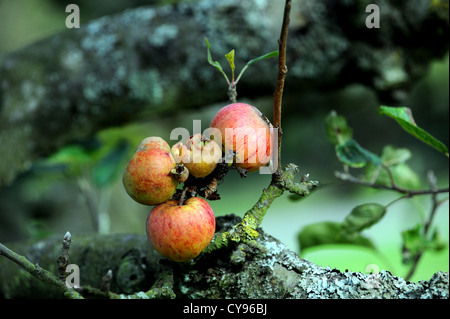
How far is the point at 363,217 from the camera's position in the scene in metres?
0.70

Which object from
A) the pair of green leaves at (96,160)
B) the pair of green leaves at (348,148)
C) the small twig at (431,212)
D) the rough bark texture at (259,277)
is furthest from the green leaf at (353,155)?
the pair of green leaves at (96,160)

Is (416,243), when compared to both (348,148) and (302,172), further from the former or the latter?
(302,172)

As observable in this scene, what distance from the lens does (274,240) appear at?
20.5 inches

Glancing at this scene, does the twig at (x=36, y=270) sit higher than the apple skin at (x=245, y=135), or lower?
lower

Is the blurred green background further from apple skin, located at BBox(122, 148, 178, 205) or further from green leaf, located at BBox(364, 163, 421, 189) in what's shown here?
apple skin, located at BBox(122, 148, 178, 205)

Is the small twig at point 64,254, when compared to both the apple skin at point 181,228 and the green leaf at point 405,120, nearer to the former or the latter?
the apple skin at point 181,228

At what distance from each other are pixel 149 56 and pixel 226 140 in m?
0.57

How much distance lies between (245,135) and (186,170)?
0.07 m

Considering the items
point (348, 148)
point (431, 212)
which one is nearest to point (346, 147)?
point (348, 148)

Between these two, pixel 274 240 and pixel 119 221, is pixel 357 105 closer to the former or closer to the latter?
pixel 119 221

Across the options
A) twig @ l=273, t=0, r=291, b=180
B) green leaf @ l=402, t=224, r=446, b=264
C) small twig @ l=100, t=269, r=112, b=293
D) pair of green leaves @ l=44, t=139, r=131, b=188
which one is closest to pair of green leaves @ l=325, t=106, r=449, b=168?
green leaf @ l=402, t=224, r=446, b=264

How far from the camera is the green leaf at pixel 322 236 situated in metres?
0.76

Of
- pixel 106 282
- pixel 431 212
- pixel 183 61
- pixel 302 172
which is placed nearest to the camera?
pixel 106 282
